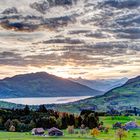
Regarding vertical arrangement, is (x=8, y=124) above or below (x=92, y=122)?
below

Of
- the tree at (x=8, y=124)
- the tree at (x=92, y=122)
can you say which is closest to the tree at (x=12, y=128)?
the tree at (x=8, y=124)

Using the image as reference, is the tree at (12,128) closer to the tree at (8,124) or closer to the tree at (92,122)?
the tree at (8,124)

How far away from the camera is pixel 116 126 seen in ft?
630

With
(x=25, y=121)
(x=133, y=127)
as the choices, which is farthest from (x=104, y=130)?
(x=25, y=121)

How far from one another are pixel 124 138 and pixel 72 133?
31.0m

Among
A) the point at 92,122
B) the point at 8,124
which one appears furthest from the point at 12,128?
the point at 92,122

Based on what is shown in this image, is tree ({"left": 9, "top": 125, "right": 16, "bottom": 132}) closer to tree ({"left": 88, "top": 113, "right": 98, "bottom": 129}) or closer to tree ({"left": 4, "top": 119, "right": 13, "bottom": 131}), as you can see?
tree ({"left": 4, "top": 119, "right": 13, "bottom": 131})

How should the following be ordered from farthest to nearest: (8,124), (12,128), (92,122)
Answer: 1. (92,122)
2. (8,124)
3. (12,128)

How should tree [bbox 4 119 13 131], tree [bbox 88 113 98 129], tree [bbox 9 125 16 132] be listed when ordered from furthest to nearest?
tree [bbox 88 113 98 129], tree [bbox 4 119 13 131], tree [bbox 9 125 16 132]

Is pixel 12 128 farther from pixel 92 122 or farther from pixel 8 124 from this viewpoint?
pixel 92 122

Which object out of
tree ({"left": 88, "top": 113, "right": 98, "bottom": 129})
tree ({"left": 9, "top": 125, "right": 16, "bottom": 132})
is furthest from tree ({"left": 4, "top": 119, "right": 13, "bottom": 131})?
tree ({"left": 88, "top": 113, "right": 98, "bottom": 129})

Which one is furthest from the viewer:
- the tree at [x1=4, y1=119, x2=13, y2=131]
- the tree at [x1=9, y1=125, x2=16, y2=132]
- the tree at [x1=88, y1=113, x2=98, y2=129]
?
the tree at [x1=88, y1=113, x2=98, y2=129]

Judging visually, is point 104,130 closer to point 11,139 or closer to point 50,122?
point 50,122

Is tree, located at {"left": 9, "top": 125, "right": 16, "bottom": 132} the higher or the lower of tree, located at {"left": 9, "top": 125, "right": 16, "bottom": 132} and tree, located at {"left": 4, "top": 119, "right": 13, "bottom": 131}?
the lower
